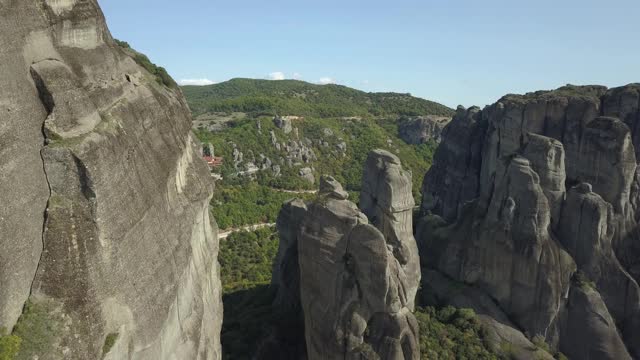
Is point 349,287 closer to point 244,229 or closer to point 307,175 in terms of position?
point 244,229

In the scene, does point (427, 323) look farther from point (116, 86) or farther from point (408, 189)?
point (116, 86)

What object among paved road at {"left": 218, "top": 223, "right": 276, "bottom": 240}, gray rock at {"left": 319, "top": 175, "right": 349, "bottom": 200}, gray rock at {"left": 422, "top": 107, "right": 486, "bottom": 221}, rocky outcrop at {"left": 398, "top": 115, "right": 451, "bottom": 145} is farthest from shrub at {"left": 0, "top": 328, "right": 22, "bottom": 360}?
rocky outcrop at {"left": 398, "top": 115, "right": 451, "bottom": 145}

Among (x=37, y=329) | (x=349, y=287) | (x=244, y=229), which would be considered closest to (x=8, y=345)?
(x=37, y=329)

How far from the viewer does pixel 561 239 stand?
39.8 m

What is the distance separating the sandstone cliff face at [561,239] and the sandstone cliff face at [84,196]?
1026 inches

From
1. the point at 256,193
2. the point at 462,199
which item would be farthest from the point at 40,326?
the point at 256,193

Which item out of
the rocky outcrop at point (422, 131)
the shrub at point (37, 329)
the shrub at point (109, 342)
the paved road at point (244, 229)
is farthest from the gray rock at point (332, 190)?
the rocky outcrop at point (422, 131)

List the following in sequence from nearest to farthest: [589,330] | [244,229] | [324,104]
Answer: [589,330]
[244,229]
[324,104]

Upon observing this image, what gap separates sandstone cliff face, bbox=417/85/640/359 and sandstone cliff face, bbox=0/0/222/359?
26.1m

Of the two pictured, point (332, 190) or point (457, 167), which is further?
point (457, 167)

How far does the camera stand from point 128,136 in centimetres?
1708

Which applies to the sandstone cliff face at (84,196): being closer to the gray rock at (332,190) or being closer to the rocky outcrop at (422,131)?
the gray rock at (332,190)

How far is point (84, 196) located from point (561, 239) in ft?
123

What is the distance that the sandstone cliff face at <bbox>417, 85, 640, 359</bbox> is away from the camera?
35750mm
